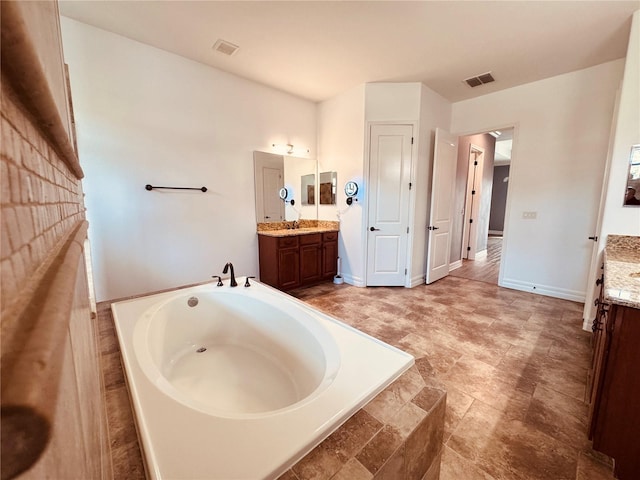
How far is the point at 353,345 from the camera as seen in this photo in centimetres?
145

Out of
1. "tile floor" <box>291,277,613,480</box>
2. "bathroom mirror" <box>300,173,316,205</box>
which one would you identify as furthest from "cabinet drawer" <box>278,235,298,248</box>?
"bathroom mirror" <box>300,173,316,205</box>

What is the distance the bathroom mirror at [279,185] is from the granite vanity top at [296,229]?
0.21 feet

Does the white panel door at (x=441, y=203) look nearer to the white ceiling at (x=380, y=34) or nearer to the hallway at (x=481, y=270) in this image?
the hallway at (x=481, y=270)

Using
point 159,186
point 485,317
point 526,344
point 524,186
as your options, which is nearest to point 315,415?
point 526,344

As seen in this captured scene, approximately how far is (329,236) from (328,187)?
764 millimetres

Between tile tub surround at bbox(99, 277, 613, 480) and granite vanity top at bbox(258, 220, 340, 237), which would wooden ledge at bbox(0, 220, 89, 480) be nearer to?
tile tub surround at bbox(99, 277, 613, 480)

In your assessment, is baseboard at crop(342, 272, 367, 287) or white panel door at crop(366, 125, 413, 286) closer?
white panel door at crop(366, 125, 413, 286)

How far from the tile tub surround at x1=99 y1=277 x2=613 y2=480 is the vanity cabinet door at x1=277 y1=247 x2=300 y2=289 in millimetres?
235

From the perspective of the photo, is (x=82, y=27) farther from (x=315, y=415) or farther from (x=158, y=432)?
(x=315, y=415)

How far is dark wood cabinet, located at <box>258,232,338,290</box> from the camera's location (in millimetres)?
3406

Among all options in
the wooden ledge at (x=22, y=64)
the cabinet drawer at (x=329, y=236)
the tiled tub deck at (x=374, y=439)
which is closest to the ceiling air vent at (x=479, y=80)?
the cabinet drawer at (x=329, y=236)

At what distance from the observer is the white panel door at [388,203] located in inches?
140

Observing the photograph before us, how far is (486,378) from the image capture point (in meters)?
1.89

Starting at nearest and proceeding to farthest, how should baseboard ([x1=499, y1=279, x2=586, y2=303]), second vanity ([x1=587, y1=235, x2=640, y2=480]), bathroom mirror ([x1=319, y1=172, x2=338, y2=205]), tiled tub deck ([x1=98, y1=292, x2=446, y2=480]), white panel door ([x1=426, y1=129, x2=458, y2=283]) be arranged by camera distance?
tiled tub deck ([x1=98, y1=292, x2=446, y2=480]), second vanity ([x1=587, y1=235, x2=640, y2=480]), baseboard ([x1=499, y1=279, x2=586, y2=303]), white panel door ([x1=426, y1=129, x2=458, y2=283]), bathroom mirror ([x1=319, y1=172, x2=338, y2=205])
